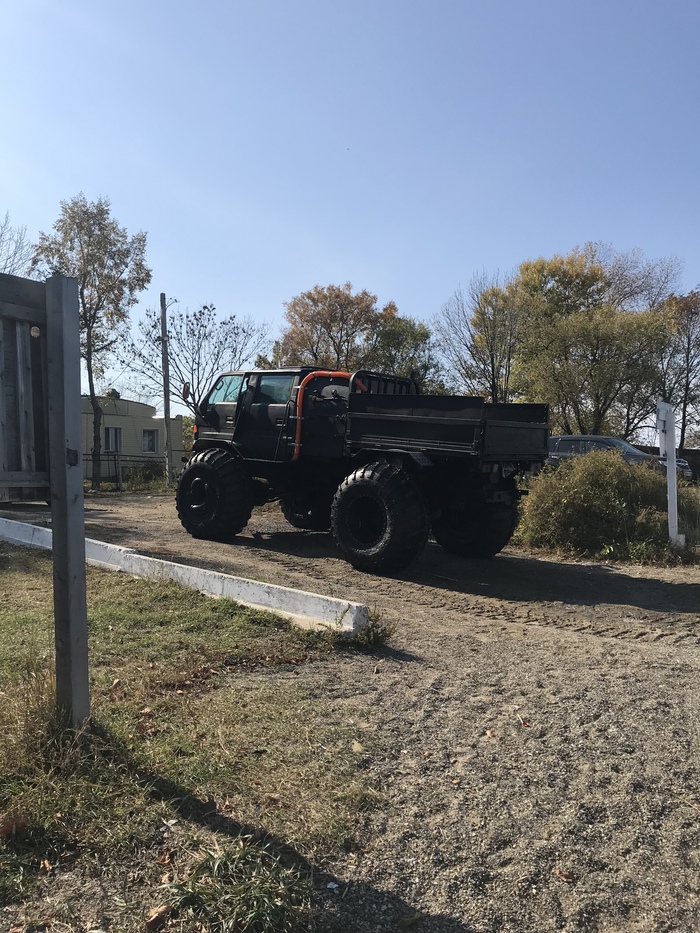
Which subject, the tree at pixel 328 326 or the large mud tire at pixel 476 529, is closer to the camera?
the large mud tire at pixel 476 529

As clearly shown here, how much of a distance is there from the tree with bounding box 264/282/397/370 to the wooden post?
38.8 meters

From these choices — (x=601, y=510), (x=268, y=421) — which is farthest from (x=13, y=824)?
(x=601, y=510)

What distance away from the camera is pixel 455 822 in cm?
287

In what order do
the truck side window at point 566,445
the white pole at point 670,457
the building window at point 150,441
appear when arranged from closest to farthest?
the white pole at point 670,457 → the truck side window at point 566,445 → the building window at point 150,441

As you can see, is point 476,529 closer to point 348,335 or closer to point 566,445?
point 566,445

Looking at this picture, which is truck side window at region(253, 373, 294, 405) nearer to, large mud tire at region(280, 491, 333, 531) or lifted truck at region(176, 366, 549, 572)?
lifted truck at region(176, 366, 549, 572)

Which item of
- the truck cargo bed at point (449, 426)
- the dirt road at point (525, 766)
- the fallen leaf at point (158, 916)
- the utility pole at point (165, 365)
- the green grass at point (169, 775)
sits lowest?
the dirt road at point (525, 766)

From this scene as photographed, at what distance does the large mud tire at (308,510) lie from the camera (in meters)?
11.0

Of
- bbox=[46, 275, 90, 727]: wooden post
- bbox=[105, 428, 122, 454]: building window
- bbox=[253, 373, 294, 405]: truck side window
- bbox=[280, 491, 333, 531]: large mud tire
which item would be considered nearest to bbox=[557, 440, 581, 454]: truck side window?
bbox=[280, 491, 333, 531]: large mud tire

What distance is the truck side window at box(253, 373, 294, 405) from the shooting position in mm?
10180

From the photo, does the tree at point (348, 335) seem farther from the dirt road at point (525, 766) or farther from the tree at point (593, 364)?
the dirt road at point (525, 766)

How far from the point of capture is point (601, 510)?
10.2 metres

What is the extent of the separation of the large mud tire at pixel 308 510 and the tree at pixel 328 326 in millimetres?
30630

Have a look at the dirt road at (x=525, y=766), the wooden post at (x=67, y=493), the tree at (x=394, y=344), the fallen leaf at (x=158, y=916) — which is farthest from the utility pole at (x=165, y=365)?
the fallen leaf at (x=158, y=916)
